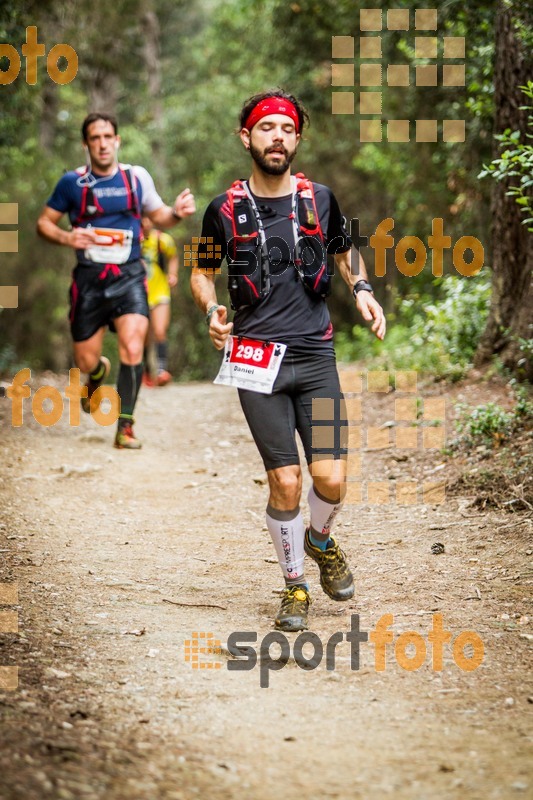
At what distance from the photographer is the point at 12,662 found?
13.1 feet

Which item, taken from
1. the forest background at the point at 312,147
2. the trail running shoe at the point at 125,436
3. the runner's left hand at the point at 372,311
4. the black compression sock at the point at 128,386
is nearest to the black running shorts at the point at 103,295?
the black compression sock at the point at 128,386

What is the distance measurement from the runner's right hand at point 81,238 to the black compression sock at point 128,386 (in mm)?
1086

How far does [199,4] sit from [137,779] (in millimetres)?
39265

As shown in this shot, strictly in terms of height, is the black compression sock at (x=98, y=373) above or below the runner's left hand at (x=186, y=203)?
below

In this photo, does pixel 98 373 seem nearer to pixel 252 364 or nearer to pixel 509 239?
pixel 509 239

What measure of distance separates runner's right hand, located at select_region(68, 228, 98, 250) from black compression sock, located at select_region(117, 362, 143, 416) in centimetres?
109

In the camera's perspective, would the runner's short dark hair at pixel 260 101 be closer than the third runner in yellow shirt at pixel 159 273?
Yes

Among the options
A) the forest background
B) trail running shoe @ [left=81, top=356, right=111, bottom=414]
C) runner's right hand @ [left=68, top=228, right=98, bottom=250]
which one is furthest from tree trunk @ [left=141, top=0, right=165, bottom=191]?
runner's right hand @ [left=68, top=228, right=98, bottom=250]

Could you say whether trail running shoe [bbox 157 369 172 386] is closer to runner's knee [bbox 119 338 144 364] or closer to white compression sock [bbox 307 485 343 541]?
runner's knee [bbox 119 338 144 364]

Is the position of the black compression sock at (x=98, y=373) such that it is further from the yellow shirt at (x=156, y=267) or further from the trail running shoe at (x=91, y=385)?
the yellow shirt at (x=156, y=267)

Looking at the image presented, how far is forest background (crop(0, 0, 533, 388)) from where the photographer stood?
891 cm

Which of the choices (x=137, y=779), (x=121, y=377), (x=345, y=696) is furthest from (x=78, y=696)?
(x=121, y=377)

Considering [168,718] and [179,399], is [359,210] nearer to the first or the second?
[179,399]

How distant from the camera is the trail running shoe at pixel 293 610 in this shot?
14.9 ft
